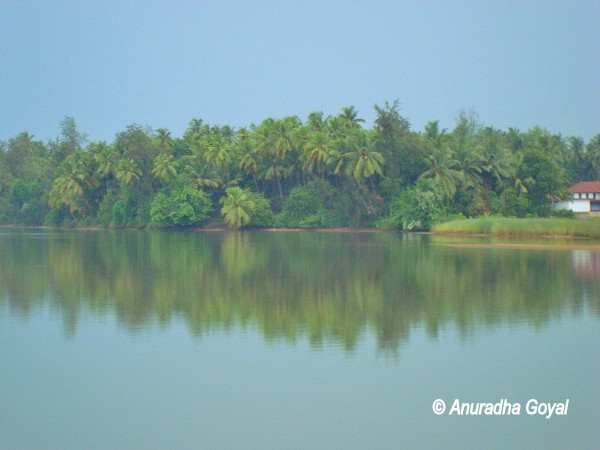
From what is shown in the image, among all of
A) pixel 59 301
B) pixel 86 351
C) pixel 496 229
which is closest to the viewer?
pixel 86 351

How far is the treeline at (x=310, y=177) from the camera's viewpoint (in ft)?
203

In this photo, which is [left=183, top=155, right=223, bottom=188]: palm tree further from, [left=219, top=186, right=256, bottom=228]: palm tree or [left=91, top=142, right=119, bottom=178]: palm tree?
[left=91, top=142, right=119, bottom=178]: palm tree

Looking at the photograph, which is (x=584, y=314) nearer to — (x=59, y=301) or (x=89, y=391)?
(x=89, y=391)

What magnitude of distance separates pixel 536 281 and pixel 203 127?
197 feet

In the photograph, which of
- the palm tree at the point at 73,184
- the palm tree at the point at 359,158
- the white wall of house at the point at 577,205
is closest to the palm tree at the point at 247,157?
the palm tree at the point at 359,158

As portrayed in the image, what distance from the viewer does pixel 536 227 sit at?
4669 cm

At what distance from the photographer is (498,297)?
19359 millimetres

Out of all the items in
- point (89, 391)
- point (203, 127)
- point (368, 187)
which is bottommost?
point (89, 391)

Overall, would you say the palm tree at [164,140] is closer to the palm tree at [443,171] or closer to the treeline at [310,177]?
the treeline at [310,177]

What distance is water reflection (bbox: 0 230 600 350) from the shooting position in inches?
619

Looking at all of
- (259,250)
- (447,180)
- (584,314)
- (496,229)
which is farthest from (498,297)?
(447,180)

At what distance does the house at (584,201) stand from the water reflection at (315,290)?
Result: 4620 centimetres

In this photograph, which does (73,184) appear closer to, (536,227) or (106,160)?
(106,160)

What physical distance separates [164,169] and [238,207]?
9.23 metres
